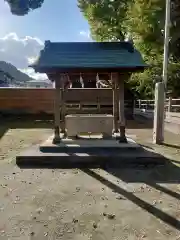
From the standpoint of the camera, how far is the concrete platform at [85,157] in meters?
7.96

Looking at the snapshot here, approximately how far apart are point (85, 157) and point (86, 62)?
266 centimetres

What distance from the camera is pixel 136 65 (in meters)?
8.73

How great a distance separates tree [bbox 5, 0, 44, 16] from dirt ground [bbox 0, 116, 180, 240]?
15495mm

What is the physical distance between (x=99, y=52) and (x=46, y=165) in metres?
3.67

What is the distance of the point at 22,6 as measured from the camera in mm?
21281

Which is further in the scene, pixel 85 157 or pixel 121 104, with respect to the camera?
pixel 121 104

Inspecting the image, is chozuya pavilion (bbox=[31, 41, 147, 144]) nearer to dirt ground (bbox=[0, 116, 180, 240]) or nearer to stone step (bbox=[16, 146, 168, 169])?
stone step (bbox=[16, 146, 168, 169])

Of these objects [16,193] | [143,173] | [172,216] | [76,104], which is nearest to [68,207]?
[16,193]

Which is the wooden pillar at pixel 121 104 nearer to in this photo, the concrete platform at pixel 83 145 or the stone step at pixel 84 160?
the concrete platform at pixel 83 145

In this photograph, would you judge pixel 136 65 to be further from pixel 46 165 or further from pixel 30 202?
pixel 30 202

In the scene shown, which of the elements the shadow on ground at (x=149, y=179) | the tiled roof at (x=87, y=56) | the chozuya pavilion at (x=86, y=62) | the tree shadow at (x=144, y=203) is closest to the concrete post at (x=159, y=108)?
the chozuya pavilion at (x=86, y=62)

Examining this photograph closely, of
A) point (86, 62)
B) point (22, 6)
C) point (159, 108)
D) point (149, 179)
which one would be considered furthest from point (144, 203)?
point (22, 6)

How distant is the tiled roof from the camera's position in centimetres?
876

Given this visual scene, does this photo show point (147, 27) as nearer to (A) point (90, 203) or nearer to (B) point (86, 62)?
(B) point (86, 62)
